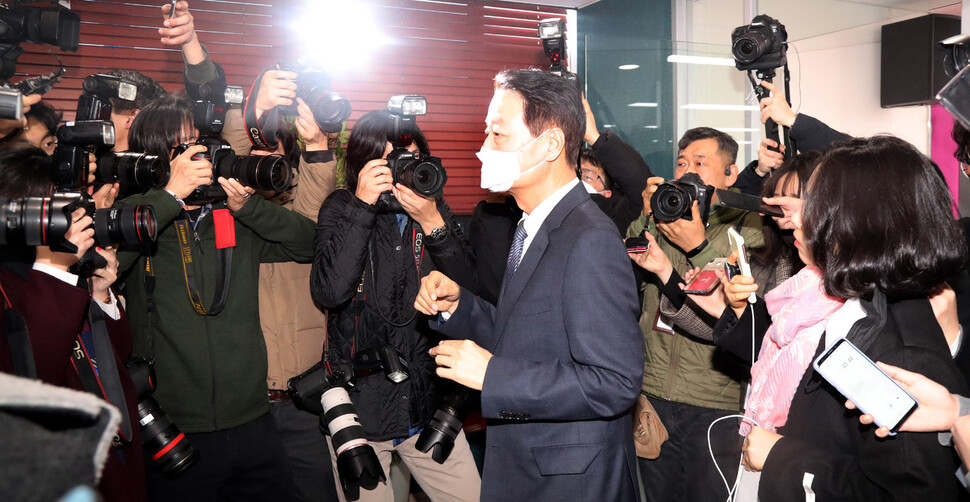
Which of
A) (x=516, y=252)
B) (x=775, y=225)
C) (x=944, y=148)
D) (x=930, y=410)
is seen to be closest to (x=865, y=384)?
(x=930, y=410)

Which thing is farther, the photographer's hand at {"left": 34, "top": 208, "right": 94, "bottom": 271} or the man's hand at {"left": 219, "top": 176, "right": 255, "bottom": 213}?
the man's hand at {"left": 219, "top": 176, "right": 255, "bottom": 213}

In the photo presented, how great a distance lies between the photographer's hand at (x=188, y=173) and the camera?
213 centimetres

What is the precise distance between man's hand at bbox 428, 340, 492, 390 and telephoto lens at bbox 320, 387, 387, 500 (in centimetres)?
71

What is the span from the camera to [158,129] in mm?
2273

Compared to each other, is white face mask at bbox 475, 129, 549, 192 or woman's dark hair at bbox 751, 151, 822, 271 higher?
white face mask at bbox 475, 129, 549, 192

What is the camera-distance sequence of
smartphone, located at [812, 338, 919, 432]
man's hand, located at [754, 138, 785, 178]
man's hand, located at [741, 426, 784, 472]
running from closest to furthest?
smartphone, located at [812, 338, 919, 432] → man's hand, located at [741, 426, 784, 472] → man's hand, located at [754, 138, 785, 178]

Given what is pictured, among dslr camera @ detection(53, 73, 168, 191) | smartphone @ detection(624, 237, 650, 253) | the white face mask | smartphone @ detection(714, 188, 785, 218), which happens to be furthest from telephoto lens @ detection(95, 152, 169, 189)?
smartphone @ detection(714, 188, 785, 218)

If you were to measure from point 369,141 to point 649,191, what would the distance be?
1.01 meters

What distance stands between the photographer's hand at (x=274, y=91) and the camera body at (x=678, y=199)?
1266 millimetres

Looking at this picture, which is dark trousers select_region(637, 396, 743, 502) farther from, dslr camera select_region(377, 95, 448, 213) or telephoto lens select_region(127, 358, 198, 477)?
telephoto lens select_region(127, 358, 198, 477)

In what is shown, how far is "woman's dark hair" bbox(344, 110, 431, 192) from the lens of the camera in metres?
2.37

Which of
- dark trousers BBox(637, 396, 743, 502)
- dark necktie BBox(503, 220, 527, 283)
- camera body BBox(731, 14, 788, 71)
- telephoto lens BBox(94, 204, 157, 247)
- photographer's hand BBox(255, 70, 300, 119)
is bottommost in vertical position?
dark trousers BBox(637, 396, 743, 502)

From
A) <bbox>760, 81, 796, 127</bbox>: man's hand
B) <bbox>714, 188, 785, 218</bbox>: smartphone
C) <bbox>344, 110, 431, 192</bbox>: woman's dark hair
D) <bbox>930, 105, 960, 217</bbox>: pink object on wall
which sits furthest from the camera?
<bbox>930, 105, 960, 217</bbox>: pink object on wall

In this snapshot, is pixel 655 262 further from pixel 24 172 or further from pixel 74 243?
pixel 24 172
